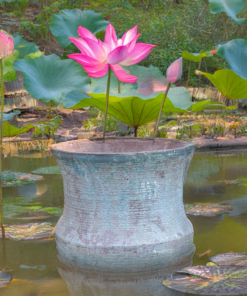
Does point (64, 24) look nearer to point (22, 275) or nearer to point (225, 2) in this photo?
point (225, 2)

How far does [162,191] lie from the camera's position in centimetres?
146

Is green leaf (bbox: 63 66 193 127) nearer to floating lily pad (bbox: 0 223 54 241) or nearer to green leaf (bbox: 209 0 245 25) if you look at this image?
floating lily pad (bbox: 0 223 54 241)

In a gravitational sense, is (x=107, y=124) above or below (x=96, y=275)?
above

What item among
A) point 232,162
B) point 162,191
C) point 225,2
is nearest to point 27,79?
point 232,162

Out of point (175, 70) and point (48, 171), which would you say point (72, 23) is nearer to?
point (48, 171)

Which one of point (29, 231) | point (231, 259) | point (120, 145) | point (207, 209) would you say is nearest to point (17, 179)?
point (29, 231)

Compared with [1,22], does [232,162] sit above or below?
below

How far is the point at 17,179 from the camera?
290 cm

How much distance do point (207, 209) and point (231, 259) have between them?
0.69 metres

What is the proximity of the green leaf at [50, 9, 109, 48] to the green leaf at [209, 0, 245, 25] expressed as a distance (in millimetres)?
1812

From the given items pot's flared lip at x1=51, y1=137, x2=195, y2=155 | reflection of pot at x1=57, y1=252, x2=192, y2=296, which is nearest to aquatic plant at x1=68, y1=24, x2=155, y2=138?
pot's flared lip at x1=51, y1=137, x2=195, y2=155

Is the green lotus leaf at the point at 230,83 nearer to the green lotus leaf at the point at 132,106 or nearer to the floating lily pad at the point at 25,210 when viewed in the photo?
the green lotus leaf at the point at 132,106

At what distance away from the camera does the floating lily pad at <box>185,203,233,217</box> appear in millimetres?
2045

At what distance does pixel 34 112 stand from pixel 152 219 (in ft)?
17.9
